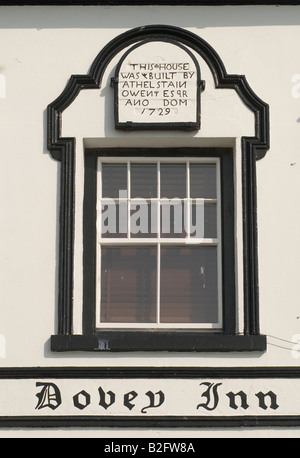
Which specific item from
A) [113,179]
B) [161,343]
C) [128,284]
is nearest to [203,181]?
[113,179]

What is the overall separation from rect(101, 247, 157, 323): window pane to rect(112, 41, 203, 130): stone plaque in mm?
1002

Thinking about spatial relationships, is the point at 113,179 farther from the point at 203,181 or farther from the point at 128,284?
the point at 128,284

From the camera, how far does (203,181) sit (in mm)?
7598

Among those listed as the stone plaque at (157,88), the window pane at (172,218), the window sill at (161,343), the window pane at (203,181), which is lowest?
the window sill at (161,343)

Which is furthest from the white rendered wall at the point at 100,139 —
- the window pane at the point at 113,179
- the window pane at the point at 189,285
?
the window pane at the point at 189,285

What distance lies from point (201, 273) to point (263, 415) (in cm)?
122

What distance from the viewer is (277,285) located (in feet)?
23.6

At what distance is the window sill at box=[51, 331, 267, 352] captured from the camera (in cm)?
703

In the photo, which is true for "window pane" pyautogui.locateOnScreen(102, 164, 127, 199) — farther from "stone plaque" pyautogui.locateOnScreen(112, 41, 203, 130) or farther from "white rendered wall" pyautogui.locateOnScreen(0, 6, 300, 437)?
"stone plaque" pyautogui.locateOnScreen(112, 41, 203, 130)

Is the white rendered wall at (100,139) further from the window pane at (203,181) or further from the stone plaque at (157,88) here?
the window pane at (203,181)

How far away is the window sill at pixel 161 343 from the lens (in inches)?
277
